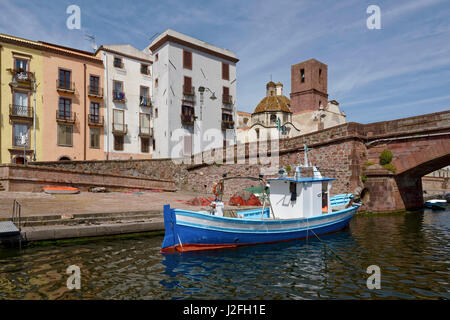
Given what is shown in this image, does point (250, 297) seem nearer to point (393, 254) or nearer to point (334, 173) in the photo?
point (393, 254)

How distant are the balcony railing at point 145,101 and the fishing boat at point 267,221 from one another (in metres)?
25.5

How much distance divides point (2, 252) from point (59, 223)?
8.20 ft

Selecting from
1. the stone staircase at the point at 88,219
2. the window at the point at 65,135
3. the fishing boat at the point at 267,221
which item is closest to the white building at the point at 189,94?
the window at the point at 65,135

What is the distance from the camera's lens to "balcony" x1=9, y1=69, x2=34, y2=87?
26922mm

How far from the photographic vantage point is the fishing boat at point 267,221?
9969mm

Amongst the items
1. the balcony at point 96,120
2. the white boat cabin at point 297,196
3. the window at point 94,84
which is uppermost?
the window at point 94,84

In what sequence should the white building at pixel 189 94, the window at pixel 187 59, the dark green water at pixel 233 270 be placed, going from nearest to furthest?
the dark green water at pixel 233 270, the white building at pixel 189 94, the window at pixel 187 59

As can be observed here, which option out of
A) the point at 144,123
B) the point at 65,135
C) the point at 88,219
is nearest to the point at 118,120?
the point at 144,123

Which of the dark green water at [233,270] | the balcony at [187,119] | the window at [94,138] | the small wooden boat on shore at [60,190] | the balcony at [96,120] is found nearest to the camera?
the dark green water at [233,270]

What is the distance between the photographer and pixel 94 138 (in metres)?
31.3

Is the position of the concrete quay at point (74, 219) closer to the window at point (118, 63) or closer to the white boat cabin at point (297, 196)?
the white boat cabin at point (297, 196)

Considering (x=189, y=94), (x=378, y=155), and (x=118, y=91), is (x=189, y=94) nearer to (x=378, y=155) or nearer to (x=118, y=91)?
(x=118, y=91)

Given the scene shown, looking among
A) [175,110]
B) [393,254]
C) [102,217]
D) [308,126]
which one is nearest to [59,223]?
[102,217]

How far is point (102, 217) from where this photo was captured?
13.0 m
